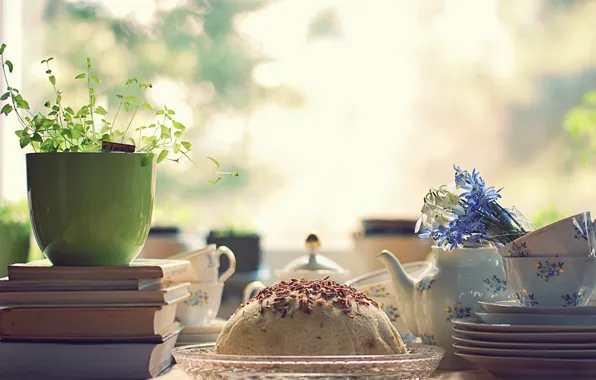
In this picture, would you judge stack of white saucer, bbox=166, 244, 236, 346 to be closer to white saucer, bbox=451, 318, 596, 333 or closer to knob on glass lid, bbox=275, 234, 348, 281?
knob on glass lid, bbox=275, 234, 348, 281

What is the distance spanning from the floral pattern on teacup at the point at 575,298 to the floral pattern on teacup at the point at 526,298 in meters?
0.03

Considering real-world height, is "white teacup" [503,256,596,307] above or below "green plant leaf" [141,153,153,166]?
below

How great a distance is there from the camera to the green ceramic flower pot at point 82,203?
110 cm

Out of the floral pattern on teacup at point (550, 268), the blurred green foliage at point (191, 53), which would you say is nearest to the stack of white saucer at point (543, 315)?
the floral pattern on teacup at point (550, 268)

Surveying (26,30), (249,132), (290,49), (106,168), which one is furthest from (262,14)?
(106,168)

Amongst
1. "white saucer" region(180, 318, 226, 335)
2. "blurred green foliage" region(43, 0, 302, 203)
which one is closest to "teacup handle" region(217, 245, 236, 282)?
"white saucer" region(180, 318, 226, 335)

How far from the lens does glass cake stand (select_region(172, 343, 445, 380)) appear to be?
83 cm

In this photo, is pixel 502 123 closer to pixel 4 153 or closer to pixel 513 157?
pixel 513 157

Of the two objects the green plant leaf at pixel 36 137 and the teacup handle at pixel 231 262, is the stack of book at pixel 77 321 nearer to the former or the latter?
the green plant leaf at pixel 36 137

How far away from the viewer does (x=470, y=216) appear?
1.08m

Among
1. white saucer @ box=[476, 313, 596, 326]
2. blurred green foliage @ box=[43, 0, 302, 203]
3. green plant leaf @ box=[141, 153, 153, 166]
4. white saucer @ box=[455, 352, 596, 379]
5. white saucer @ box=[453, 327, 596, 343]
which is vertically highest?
blurred green foliage @ box=[43, 0, 302, 203]

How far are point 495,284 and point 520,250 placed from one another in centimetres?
12

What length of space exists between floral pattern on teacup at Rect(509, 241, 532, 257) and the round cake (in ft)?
0.64

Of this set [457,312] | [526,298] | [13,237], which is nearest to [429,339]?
[457,312]
